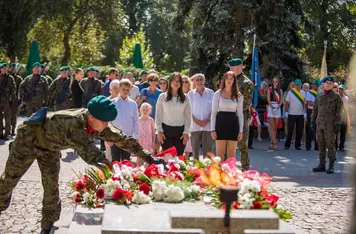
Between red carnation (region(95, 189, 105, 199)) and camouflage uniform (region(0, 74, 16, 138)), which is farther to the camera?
camouflage uniform (region(0, 74, 16, 138))

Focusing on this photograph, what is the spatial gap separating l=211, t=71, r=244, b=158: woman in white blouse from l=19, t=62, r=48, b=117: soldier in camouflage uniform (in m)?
6.92

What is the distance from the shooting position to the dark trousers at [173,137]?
34.1ft

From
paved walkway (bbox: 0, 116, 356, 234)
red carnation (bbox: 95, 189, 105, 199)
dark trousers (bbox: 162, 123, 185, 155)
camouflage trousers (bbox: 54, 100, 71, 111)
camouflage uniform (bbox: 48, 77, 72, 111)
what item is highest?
camouflage uniform (bbox: 48, 77, 72, 111)

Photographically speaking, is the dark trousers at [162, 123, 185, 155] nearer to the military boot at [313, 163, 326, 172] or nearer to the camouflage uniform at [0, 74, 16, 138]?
the military boot at [313, 163, 326, 172]

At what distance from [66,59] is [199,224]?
39.3 m

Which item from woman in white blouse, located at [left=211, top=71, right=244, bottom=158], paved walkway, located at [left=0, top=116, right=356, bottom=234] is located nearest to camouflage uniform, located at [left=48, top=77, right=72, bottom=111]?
paved walkway, located at [left=0, top=116, right=356, bottom=234]

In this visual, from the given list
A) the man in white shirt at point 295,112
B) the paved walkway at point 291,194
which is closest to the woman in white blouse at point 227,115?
the paved walkway at point 291,194

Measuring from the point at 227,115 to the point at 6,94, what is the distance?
865 cm

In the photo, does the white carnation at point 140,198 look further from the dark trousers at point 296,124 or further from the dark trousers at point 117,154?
the dark trousers at point 296,124

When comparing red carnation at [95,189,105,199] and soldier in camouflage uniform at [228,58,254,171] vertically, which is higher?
soldier in camouflage uniform at [228,58,254,171]

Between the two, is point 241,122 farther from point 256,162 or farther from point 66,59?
point 66,59

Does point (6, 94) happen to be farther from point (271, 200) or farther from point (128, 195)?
point (271, 200)

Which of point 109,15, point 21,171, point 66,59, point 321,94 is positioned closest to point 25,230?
point 21,171

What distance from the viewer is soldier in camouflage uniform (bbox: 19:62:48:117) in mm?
15977
